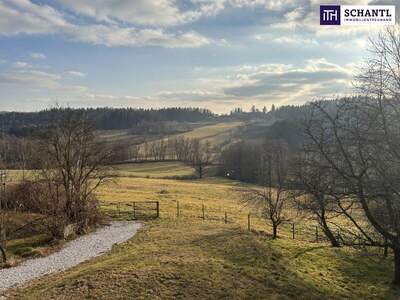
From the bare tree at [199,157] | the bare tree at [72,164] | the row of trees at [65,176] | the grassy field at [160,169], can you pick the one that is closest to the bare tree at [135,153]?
the grassy field at [160,169]

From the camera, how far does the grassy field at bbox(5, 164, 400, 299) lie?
17.1 meters

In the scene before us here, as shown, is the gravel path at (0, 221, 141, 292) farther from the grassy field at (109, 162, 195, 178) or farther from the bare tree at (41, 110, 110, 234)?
the grassy field at (109, 162, 195, 178)

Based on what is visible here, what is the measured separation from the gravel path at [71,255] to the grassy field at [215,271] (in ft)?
3.84

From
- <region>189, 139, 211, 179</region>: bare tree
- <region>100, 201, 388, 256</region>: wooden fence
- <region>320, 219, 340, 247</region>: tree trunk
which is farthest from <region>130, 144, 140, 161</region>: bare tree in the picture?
<region>320, 219, 340, 247</region>: tree trunk

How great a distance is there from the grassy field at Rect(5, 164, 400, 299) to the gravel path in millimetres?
1171

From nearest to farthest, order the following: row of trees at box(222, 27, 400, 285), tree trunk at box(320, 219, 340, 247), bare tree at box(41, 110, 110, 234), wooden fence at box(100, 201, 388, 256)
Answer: row of trees at box(222, 27, 400, 285), tree trunk at box(320, 219, 340, 247), bare tree at box(41, 110, 110, 234), wooden fence at box(100, 201, 388, 256)

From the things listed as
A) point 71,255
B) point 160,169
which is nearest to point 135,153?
point 160,169

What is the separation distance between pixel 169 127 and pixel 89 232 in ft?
551

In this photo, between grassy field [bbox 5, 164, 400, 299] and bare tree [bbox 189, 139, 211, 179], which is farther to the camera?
bare tree [bbox 189, 139, 211, 179]

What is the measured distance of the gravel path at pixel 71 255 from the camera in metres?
20.8

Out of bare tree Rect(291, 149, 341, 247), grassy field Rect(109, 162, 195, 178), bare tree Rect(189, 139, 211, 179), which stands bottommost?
grassy field Rect(109, 162, 195, 178)

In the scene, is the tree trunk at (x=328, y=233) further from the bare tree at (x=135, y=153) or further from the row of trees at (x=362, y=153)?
the bare tree at (x=135, y=153)

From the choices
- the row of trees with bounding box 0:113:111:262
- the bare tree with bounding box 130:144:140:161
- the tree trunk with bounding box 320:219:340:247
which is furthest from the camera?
the bare tree with bounding box 130:144:140:161

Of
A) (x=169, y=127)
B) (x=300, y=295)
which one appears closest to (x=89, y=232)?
(x=300, y=295)
